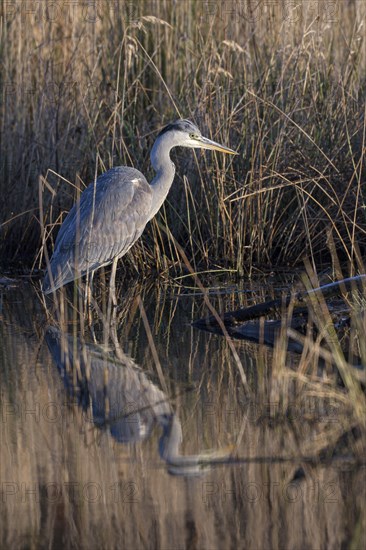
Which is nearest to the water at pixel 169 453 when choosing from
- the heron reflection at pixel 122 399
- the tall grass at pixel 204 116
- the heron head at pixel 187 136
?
the heron reflection at pixel 122 399

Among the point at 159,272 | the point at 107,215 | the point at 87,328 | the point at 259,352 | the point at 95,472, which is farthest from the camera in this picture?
the point at 159,272

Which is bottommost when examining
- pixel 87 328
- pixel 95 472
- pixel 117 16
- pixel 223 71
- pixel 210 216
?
pixel 95 472

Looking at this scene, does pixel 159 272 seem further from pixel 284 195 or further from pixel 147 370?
pixel 147 370

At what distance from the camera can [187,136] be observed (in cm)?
662

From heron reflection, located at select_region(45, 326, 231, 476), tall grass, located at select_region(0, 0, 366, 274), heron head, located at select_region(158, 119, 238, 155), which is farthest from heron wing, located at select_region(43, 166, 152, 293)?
heron reflection, located at select_region(45, 326, 231, 476)

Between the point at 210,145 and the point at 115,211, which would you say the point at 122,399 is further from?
the point at 210,145

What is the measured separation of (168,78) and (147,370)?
3328 millimetres

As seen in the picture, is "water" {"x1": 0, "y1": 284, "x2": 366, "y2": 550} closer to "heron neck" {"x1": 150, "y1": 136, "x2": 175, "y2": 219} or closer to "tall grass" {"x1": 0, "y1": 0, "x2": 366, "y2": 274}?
"heron neck" {"x1": 150, "y1": 136, "x2": 175, "y2": 219}

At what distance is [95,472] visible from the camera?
3643 millimetres

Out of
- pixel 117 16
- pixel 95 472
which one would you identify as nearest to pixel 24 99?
pixel 117 16

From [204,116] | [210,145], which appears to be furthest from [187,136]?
[204,116]

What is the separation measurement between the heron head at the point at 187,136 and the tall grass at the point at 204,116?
0.15 metres

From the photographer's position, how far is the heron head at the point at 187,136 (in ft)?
21.6

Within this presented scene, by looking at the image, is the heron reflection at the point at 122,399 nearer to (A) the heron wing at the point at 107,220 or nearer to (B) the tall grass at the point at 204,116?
(A) the heron wing at the point at 107,220
